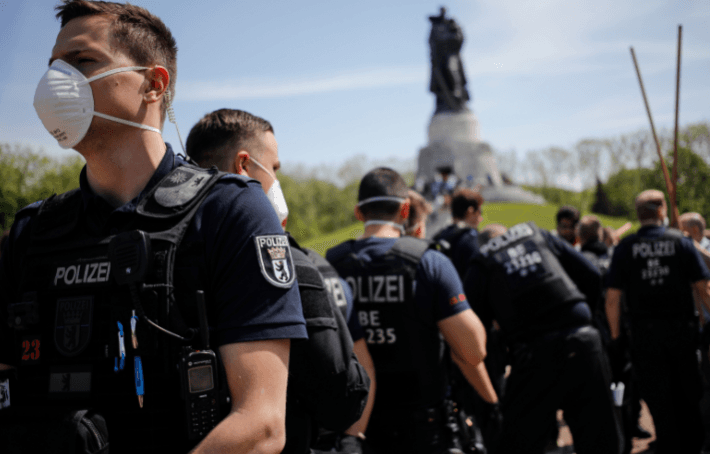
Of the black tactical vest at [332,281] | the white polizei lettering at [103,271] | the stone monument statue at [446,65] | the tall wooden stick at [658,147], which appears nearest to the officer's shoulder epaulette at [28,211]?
the white polizei lettering at [103,271]

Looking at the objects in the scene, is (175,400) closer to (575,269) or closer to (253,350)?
(253,350)

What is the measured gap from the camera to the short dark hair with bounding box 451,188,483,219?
19.6 ft

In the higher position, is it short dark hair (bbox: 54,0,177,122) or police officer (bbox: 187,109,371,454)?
short dark hair (bbox: 54,0,177,122)

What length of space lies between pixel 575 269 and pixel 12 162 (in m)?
3.62

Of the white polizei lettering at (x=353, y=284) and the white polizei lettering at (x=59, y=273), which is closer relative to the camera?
the white polizei lettering at (x=59, y=273)

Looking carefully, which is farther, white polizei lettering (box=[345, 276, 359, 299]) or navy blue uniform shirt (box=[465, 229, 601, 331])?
navy blue uniform shirt (box=[465, 229, 601, 331])

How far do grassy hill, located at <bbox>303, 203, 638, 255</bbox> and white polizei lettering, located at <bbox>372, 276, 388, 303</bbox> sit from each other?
58.2 ft

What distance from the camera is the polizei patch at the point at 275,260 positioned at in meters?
1.27

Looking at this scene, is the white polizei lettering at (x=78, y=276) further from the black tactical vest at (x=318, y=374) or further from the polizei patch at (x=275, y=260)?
the black tactical vest at (x=318, y=374)

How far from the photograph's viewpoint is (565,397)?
12.3 feet

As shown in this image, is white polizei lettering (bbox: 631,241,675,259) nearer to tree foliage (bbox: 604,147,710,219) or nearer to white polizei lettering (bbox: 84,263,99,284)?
tree foliage (bbox: 604,147,710,219)

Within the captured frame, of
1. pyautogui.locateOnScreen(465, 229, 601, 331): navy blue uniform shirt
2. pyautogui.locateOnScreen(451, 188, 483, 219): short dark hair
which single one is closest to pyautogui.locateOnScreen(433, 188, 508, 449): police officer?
pyautogui.locateOnScreen(451, 188, 483, 219): short dark hair

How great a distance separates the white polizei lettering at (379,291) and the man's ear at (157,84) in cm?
193

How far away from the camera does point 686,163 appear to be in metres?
6.25
